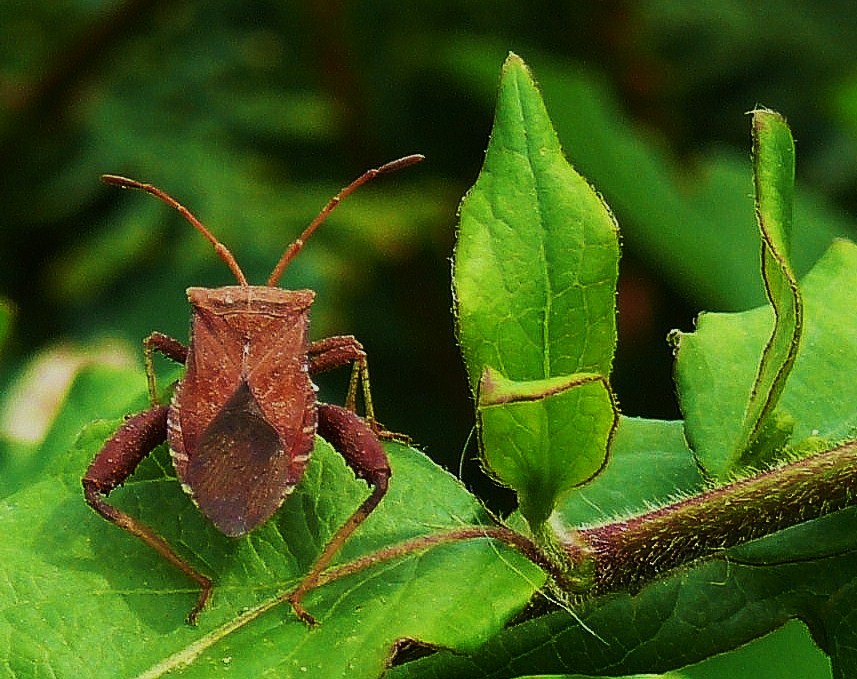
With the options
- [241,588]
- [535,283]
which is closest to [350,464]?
[241,588]

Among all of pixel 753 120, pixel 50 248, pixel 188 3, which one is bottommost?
pixel 50 248

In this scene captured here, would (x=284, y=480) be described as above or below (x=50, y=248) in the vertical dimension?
above

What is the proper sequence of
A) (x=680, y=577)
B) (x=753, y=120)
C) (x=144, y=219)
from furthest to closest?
(x=144, y=219) → (x=680, y=577) → (x=753, y=120)

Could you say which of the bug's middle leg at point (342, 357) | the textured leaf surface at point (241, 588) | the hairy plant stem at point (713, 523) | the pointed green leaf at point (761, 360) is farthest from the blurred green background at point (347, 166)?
the hairy plant stem at point (713, 523)

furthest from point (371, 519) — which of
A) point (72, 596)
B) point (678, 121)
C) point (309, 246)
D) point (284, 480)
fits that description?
point (678, 121)

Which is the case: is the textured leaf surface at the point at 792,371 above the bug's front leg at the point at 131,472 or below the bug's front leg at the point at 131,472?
above

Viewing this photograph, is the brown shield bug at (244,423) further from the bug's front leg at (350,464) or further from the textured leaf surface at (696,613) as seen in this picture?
the textured leaf surface at (696,613)

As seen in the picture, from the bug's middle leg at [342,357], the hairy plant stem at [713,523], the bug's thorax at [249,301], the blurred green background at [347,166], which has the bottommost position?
the blurred green background at [347,166]

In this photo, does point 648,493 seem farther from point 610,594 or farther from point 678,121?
point 678,121
